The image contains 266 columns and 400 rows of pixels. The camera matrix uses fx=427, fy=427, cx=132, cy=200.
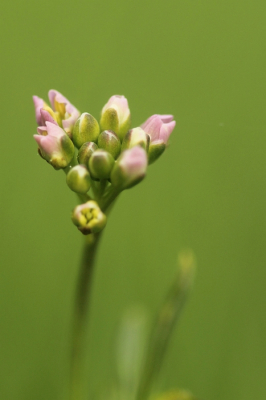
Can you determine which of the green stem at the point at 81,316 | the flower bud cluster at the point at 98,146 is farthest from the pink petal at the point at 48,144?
the green stem at the point at 81,316

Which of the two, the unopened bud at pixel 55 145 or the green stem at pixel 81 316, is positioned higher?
the unopened bud at pixel 55 145

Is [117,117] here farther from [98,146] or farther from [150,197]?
[150,197]

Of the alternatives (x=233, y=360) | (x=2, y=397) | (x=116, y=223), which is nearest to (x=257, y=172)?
(x=116, y=223)

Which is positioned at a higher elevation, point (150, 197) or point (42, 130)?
point (42, 130)

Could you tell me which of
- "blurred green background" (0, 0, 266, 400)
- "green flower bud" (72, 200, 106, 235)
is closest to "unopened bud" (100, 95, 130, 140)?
"green flower bud" (72, 200, 106, 235)

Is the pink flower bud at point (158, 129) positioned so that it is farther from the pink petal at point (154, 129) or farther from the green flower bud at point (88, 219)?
the green flower bud at point (88, 219)

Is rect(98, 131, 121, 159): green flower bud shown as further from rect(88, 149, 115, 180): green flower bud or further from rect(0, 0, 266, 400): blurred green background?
rect(0, 0, 266, 400): blurred green background

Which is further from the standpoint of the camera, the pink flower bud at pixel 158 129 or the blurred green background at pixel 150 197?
the blurred green background at pixel 150 197

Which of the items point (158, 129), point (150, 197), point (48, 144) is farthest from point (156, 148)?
point (150, 197)
